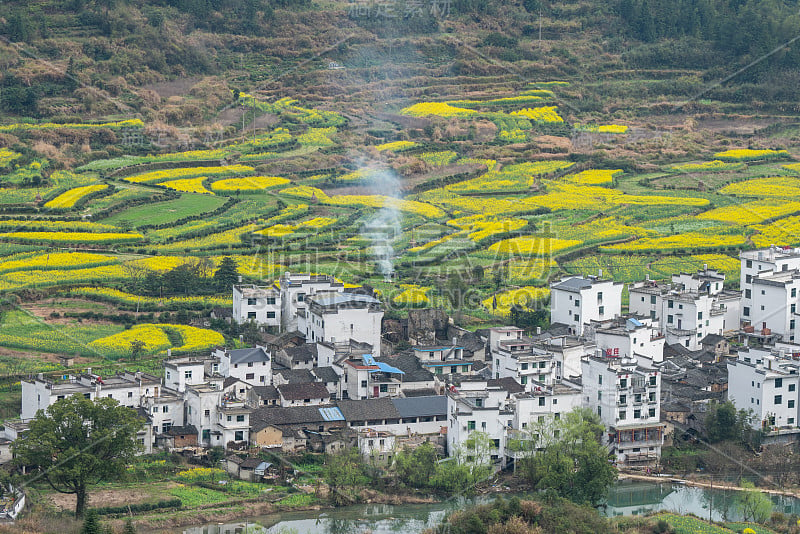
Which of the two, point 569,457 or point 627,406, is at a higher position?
point 627,406

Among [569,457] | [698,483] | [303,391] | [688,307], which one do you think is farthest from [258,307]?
[698,483]

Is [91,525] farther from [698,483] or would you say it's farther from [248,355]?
[698,483]

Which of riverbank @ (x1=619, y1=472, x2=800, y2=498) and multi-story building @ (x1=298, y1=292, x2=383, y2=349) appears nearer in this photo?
riverbank @ (x1=619, y1=472, x2=800, y2=498)

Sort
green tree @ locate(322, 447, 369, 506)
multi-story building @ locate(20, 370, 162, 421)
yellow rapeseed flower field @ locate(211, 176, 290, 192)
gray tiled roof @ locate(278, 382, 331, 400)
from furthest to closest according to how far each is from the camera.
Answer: yellow rapeseed flower field @ locate(211, 176, 290, 192) → gray tiled roof @ locate(278, 382, 331, 400) → multi-story building @ locate(20, 370, 162, 421) → green tree @ locate(322, 447, 369, 506)

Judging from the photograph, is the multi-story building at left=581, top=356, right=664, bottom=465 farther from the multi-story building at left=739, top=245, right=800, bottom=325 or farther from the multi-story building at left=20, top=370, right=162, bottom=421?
the multi-story building at left=20, top=370, right=162, bottom=421

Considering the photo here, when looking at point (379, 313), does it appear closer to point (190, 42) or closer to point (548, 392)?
point (548, 392)

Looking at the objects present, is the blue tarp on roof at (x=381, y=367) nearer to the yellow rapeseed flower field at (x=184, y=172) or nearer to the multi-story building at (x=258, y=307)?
the multi-story building at (x=258, y=307)

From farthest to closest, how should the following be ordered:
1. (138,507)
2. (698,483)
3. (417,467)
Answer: (698,483) < (417,467) < (138,507)

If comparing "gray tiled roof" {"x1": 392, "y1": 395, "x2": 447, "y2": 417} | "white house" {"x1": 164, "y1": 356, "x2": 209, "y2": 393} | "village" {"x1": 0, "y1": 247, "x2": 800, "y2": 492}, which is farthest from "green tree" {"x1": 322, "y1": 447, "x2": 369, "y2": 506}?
"white house" {"x1": 164, "y1": 356, "x2": 209, "y2": 393}
